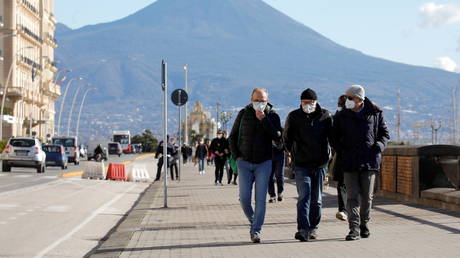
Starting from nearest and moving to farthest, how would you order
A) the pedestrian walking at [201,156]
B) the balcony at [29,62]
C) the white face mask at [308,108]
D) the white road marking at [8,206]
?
the white face mask at [308,108] → the white road marking at [8,206] → the pedestrian walking at [201,156] → the balcony at [29,62]

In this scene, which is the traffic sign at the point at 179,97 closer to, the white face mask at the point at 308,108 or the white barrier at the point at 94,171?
the white barrier at the point at 94,171

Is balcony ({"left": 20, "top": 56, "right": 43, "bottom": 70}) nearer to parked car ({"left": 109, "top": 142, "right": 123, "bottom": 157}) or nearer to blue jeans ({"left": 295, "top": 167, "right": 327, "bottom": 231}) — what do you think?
parked car ({"left": 109, "top": 142, "right": 123, "bottom": 157})

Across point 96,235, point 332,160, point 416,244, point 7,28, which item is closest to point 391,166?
point 332,160

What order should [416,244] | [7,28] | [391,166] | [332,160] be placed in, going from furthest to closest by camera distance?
[7,28] < [391,166] < [332,160] < [416,244]

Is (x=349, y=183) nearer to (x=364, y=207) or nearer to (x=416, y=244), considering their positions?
(x=364, y=207)

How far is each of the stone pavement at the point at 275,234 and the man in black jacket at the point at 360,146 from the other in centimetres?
44

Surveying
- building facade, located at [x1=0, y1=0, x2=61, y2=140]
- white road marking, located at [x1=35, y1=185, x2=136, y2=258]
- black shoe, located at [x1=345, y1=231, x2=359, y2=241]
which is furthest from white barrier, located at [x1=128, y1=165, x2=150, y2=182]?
building facade, located at [x1=0, y1=0, x2=61, y2=140]

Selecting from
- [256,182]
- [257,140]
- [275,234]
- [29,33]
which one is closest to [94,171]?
[275,234]

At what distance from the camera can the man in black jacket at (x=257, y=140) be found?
1284 cm

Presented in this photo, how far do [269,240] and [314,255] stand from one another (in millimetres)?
1962

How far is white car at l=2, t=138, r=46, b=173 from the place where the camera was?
45.5 meters

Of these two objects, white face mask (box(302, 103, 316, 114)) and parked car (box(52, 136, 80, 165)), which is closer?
white face mask (box(302, 103, 316, 114))

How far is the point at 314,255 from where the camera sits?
35.8ft

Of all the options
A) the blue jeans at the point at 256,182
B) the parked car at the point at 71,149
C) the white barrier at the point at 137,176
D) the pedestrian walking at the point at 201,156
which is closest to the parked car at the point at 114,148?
the parked car at the point at 71,149
